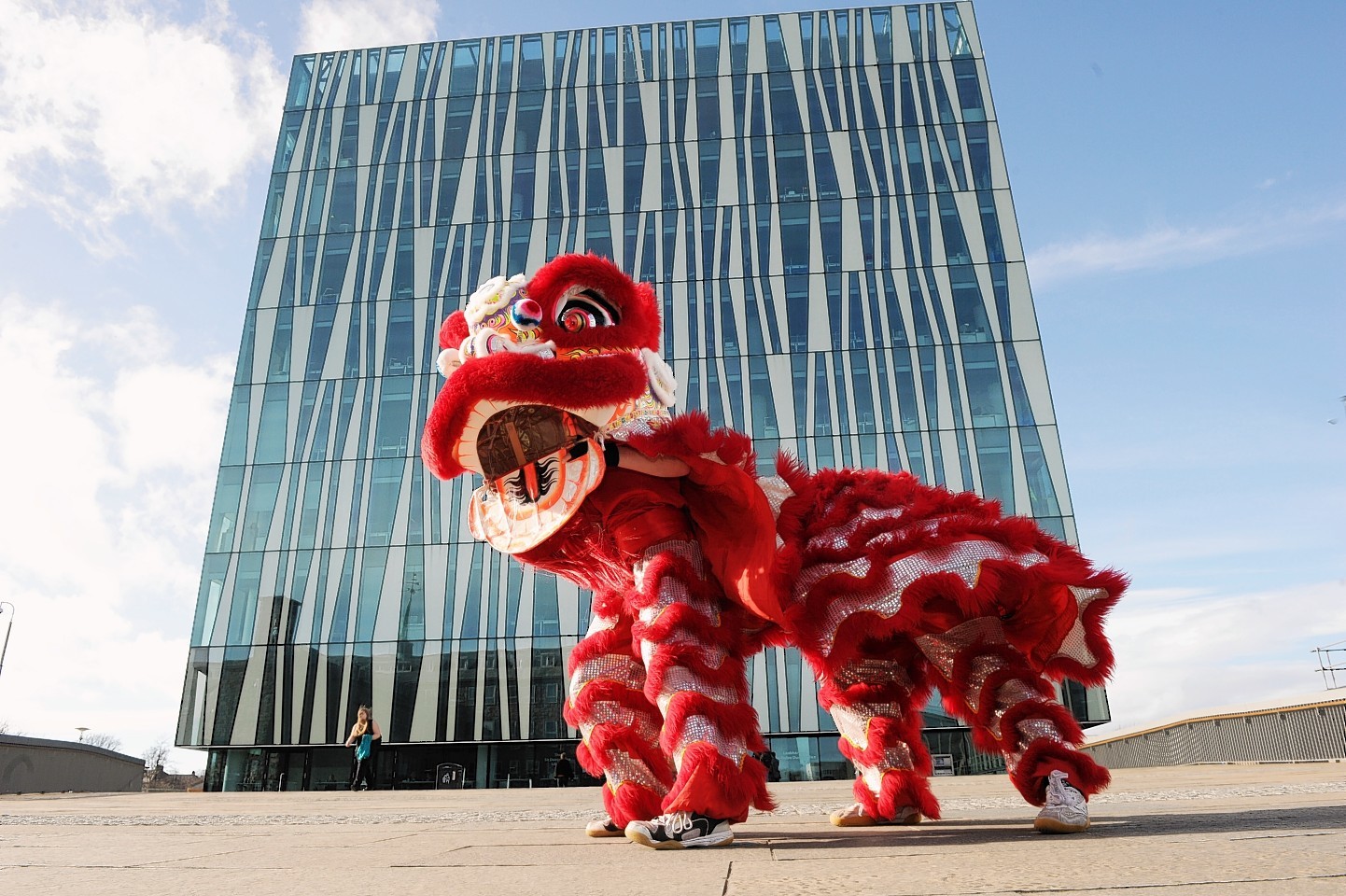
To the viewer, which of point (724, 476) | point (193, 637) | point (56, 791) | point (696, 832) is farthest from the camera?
point (193, 637)

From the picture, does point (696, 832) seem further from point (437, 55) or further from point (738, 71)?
point (437, 55)

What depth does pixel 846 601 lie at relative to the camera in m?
3.22

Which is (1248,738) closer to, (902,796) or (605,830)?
(902,796)

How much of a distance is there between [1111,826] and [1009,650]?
66 cm

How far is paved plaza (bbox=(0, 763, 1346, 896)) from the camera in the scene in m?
1.63

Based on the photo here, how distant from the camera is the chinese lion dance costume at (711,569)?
3049mm

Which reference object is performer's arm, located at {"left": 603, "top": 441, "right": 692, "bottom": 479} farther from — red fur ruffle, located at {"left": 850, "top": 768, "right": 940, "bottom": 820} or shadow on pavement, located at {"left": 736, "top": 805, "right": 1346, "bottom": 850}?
red fur ruffle, located at {"left": 850, "top": 768, "right": 940, "bottom": 820}

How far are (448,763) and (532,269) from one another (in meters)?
11.5

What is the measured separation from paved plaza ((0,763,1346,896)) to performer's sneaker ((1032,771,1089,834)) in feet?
0.24

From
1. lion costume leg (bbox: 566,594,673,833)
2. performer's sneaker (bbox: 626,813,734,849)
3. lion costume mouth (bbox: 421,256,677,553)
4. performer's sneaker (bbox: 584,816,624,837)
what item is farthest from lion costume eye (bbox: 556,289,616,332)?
performer's sneaker (bbox: 584,816,624,837)

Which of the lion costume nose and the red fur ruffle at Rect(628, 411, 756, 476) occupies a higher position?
the lion costume nose

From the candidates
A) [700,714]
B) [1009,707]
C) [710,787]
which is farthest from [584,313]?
[1009,707]

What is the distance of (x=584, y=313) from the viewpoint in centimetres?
343

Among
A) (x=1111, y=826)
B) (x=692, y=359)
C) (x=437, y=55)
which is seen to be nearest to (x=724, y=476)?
(x=1111, y=826)
